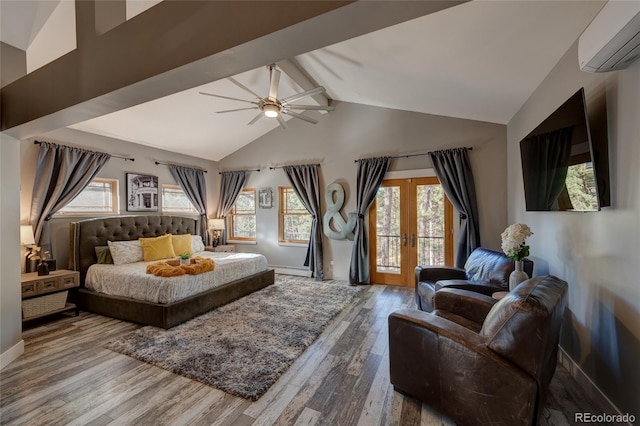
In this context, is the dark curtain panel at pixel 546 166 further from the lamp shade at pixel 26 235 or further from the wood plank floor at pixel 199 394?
the lamp shade at pixel 26 235

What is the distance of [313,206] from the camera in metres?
5.36

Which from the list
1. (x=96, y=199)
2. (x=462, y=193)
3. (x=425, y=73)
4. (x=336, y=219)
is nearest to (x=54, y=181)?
(x=96, y=199)

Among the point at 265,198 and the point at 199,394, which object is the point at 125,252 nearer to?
the point at 265,198

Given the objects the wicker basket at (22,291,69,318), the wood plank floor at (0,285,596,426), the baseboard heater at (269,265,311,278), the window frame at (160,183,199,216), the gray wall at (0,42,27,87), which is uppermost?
the gray wall at (0,42,27,87)

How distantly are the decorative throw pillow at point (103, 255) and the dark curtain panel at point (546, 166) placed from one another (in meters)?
5.55

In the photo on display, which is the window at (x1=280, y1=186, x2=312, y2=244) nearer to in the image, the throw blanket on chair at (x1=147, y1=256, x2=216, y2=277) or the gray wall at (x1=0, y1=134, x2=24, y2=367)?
the throw blanket on chair at (x1=147, y1=256, x2=216, y2=277)

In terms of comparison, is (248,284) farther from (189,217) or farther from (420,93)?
(420,93)

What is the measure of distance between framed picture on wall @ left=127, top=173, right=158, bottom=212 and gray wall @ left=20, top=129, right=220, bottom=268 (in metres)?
0.08

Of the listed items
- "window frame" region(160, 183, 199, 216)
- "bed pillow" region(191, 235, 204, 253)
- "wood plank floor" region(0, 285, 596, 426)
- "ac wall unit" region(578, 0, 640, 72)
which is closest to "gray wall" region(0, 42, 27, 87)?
"wood plank floor" region(0, 285, 596, 426)

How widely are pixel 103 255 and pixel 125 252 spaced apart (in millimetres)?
280

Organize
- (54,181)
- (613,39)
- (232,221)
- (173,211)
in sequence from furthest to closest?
1. (232,221)
2. (173,211)
3. (54,181)
4. (613,39)

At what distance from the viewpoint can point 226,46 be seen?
4.32ft

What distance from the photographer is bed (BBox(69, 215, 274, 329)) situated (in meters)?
3.15

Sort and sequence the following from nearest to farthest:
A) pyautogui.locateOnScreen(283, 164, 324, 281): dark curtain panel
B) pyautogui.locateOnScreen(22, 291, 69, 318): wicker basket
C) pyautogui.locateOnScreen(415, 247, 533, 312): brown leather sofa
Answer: pyautogui.locateOnScreen(415, 247, 533, 312): brown leather sofa → pyautogui.locateOnScreen(22, 291, 69, 318): wicker basket → pyautogui.locateOnScreen(283, 164, 324, 281): dark curtain panel
